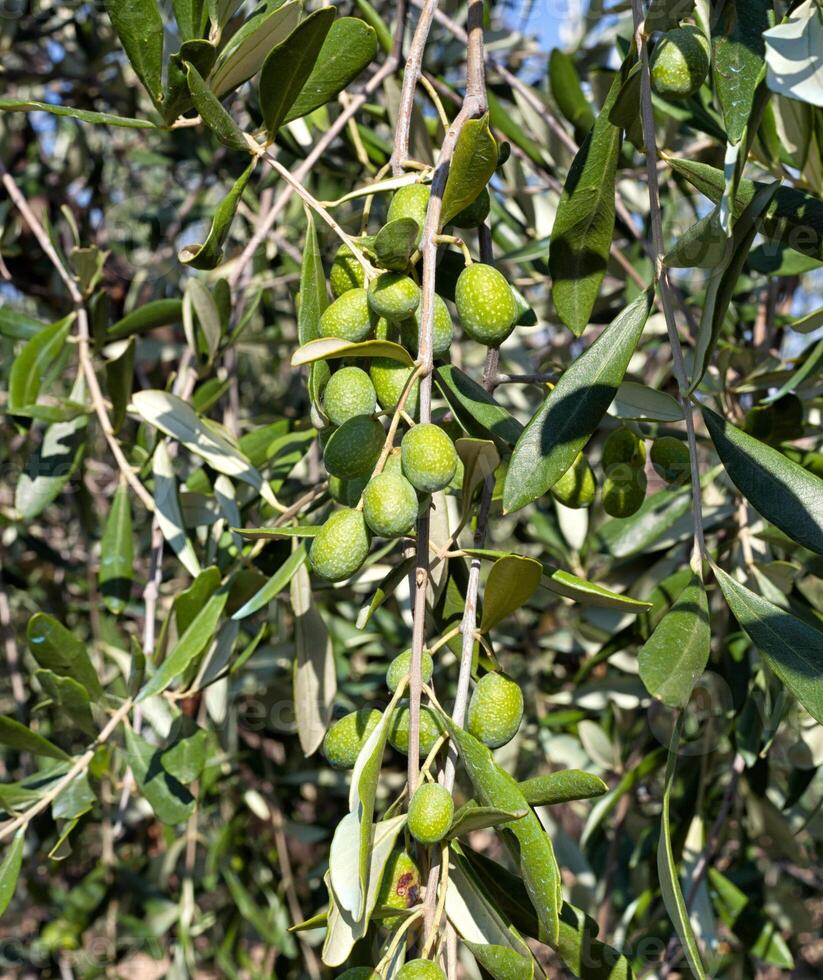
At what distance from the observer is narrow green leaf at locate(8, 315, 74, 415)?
50.5 inches

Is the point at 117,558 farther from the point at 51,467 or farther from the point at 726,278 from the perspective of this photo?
the point at 726,278

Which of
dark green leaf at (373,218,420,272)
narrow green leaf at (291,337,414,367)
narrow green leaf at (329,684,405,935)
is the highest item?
dark green leaf at (373,218,420,272)

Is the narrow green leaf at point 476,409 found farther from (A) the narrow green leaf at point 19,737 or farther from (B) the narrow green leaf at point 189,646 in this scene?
(A) the narrow green leaf at point 19,737

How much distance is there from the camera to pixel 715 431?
74cm

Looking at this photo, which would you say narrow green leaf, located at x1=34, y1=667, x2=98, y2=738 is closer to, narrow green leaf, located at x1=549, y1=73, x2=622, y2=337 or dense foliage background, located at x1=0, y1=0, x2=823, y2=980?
dense foliage background, located at x1=0, y1=0, x2=823, y2=980

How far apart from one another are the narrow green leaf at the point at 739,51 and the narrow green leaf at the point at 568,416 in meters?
0.15

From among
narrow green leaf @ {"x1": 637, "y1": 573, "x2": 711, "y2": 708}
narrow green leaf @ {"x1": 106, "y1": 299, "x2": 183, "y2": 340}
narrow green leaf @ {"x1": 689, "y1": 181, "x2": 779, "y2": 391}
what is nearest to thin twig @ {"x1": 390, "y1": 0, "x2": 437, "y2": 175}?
narrow green leaf @ {"x1": 689, "y1": 181, "x2": 779, "y2": 391}

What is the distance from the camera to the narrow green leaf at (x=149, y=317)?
1.33 m

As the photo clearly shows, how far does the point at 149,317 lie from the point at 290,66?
0.63 m

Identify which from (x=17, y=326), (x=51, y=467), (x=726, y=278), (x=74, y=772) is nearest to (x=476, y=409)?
(x=726, y=278)

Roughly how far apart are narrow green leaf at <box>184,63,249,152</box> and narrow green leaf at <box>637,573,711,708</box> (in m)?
0.48

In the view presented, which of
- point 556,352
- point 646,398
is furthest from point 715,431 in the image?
point 556,352

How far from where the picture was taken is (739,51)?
0.70 meters

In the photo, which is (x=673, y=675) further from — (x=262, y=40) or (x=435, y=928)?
(x=262, y=40)
